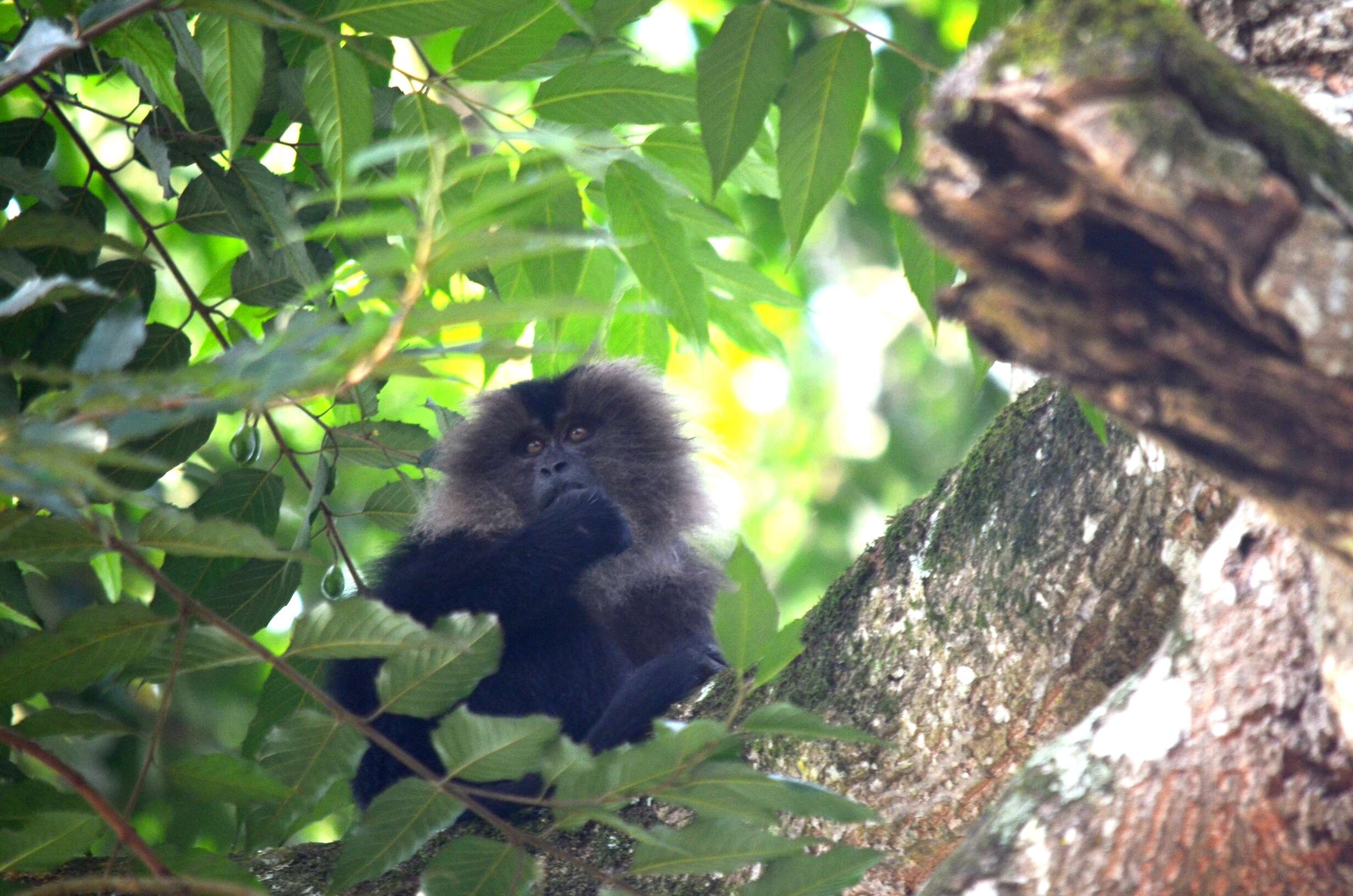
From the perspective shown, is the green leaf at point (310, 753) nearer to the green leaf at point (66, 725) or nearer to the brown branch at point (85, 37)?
the green leaf at point (66, 725)

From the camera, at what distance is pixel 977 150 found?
106 cm

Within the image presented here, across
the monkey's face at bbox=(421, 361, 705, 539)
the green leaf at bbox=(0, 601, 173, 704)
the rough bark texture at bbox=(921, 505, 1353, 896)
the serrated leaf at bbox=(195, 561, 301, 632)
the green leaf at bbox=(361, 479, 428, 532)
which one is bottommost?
the rough bark texture at bbox=(921, 505, 1353, 896)

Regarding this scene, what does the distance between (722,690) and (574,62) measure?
131 cm

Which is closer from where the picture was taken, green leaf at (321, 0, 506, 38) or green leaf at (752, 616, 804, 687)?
green leaf at (752, 616, 804, 687)

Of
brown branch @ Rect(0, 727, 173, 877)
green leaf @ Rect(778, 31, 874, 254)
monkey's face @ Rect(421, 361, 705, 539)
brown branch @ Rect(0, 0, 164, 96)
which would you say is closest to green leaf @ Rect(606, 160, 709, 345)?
green leaf @ Rect(778, 31, 874, 254)

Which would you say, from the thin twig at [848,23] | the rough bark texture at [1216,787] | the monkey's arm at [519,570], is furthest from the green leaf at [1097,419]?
the monkey's arm at [519,570]

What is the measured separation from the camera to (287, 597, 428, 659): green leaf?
1667mm

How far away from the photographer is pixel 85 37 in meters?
1.70

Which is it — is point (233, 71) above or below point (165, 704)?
above

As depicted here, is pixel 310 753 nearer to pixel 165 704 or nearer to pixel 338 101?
pixel 165 704

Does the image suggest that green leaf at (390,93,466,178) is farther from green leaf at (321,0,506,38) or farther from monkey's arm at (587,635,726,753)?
monkey's arm at (587,635,726,753)

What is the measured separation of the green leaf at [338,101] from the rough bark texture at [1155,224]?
4.10 feet

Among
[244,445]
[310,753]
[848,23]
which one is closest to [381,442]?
[244,445]

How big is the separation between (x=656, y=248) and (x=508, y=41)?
0.47m
